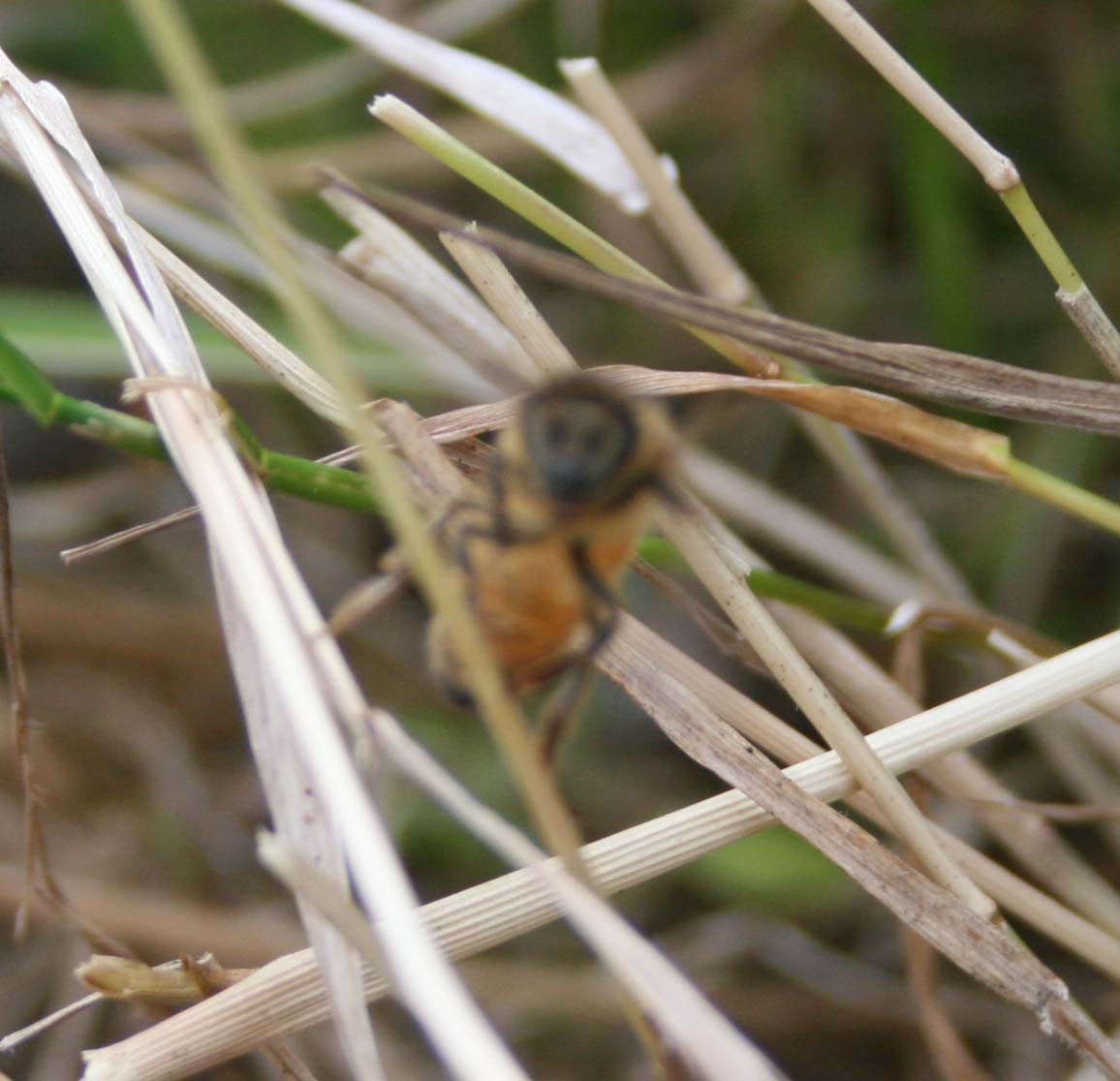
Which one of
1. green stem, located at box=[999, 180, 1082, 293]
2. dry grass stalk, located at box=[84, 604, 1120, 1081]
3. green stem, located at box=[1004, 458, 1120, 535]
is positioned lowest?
dry grass stalk, located at box=[84, 604, 1120, 1081]

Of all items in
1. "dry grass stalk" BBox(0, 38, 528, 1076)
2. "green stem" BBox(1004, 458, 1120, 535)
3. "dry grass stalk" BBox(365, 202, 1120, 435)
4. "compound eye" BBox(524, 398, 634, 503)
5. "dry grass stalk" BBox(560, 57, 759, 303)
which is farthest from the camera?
"dry grass stalk" BBox(560, 57, 759, 303)

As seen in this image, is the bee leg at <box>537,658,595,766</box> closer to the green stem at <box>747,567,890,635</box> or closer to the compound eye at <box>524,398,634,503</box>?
the compound eye at <box>524,398,634,503</box>

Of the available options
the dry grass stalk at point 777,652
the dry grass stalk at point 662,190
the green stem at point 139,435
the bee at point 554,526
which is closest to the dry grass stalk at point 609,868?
the dry grass stalk at point 777,652

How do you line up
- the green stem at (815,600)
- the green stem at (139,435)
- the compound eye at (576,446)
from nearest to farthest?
the compound eye at (576,446) < the green stem at (139,435) < the green stem at (815,600)

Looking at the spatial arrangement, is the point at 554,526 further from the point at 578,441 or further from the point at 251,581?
the point at 251,581

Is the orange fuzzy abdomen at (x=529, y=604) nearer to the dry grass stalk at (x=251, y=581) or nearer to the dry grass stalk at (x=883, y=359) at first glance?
the dry grass stalk at (x=251, y=581)

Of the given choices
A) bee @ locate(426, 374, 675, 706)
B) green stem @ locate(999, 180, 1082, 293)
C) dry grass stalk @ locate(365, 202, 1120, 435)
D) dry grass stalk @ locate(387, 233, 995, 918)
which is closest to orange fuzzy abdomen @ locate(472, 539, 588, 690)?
bee @ locate(426, 374, 675, 706)

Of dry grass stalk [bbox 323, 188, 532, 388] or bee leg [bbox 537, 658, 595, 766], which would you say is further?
dry grass stalk [bbox 323, 188, 532, 388]

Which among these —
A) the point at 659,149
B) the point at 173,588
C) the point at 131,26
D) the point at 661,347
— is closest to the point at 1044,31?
the point at 659,149

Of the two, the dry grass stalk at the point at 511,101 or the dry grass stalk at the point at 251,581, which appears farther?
the dry grass stalk at the point at 511,101

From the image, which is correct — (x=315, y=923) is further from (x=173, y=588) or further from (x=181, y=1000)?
(x=173, y=588)
